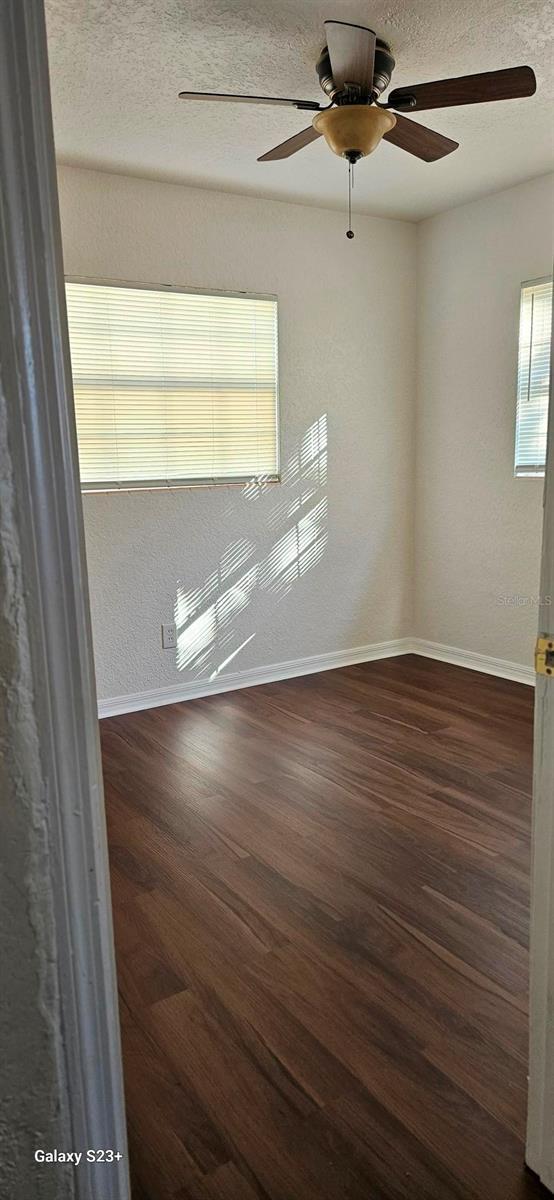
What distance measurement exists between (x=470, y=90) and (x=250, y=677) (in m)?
2.93

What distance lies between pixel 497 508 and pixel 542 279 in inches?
46.8

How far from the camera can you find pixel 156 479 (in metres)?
3.89

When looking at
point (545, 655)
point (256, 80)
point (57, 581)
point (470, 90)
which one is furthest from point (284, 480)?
point (57, 581)

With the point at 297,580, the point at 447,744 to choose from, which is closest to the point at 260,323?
the point at 297,580

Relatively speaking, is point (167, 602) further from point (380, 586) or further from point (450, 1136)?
point (450, 1136)

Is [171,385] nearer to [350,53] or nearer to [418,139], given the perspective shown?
[418,139]

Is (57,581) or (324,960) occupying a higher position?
(57,581)

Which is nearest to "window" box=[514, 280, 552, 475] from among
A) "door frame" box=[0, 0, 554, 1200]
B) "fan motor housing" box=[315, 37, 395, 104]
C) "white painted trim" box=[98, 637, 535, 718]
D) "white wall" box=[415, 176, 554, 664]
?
"white wall" box=[415, 176, 554, 664]

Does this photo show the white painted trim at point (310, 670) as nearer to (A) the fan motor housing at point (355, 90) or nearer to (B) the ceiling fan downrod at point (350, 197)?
(B) the ceiling fan downrod at point (350, 197)

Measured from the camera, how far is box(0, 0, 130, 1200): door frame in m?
0.51

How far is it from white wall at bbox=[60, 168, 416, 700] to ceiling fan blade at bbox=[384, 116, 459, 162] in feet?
4.49

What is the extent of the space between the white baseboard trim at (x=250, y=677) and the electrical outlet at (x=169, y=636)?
0.22 metres

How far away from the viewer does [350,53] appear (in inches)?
87.7

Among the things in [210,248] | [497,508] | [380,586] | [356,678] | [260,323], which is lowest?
[356,678]
